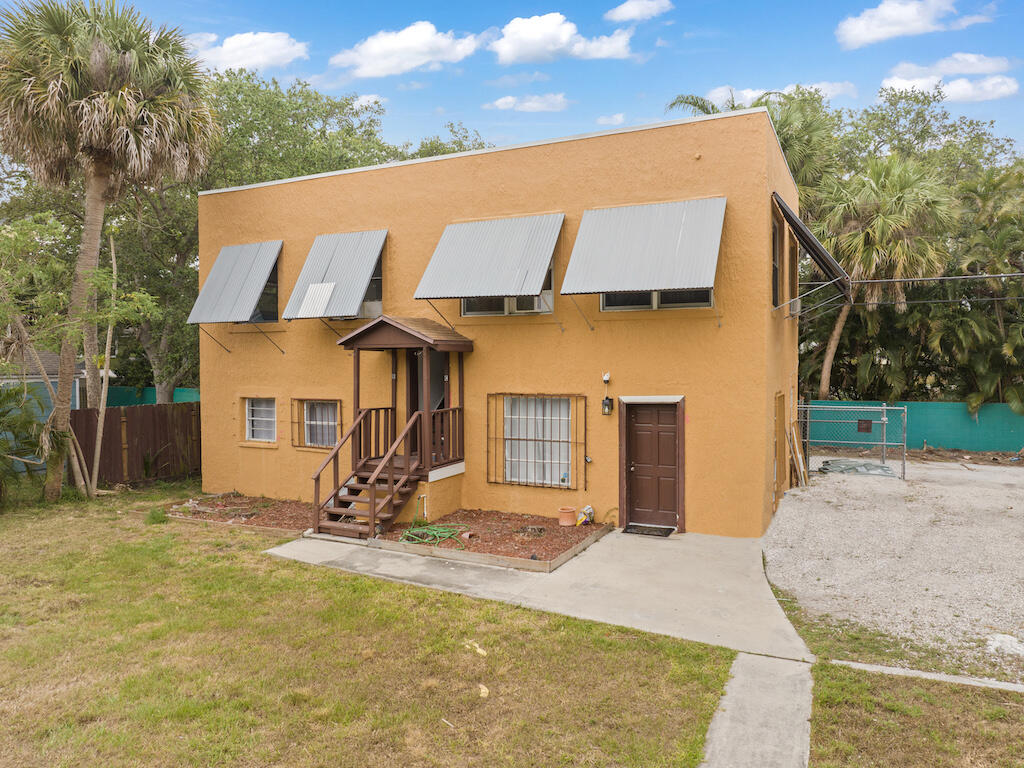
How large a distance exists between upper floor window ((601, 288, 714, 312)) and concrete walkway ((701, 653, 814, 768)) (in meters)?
5.97

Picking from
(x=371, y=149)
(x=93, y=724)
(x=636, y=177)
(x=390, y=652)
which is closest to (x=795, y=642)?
(x=390, y=652)

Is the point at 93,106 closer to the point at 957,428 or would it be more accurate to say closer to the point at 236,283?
the point at 236,283

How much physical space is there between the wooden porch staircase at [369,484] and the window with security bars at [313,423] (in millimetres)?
1405

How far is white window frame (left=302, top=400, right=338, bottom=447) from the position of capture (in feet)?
43.4

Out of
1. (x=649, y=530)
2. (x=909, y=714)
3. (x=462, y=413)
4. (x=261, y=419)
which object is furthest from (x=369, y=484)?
(x=909, y=714)

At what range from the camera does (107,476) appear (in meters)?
14.8

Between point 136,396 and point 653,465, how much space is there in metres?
23.5

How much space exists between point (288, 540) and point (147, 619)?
3434 millimetres

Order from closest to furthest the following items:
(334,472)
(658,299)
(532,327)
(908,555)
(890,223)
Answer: (908,555)
(658,299)
(334,472)
(532,327)
(890,223)

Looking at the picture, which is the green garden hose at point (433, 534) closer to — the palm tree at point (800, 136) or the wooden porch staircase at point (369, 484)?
the wooden porch staircase at point (369, 484)

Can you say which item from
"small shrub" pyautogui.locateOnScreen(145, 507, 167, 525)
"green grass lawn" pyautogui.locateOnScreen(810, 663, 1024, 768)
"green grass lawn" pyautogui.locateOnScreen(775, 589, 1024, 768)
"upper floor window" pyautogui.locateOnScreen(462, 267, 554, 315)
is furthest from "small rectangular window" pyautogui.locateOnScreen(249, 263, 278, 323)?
"green grass lawn" pyautogui.locateOnScreen(810, 663, 1024, 768)

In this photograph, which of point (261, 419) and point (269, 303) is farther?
point (261, 419)

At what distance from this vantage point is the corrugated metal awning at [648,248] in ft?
31.3

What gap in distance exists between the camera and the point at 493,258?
11.0m
